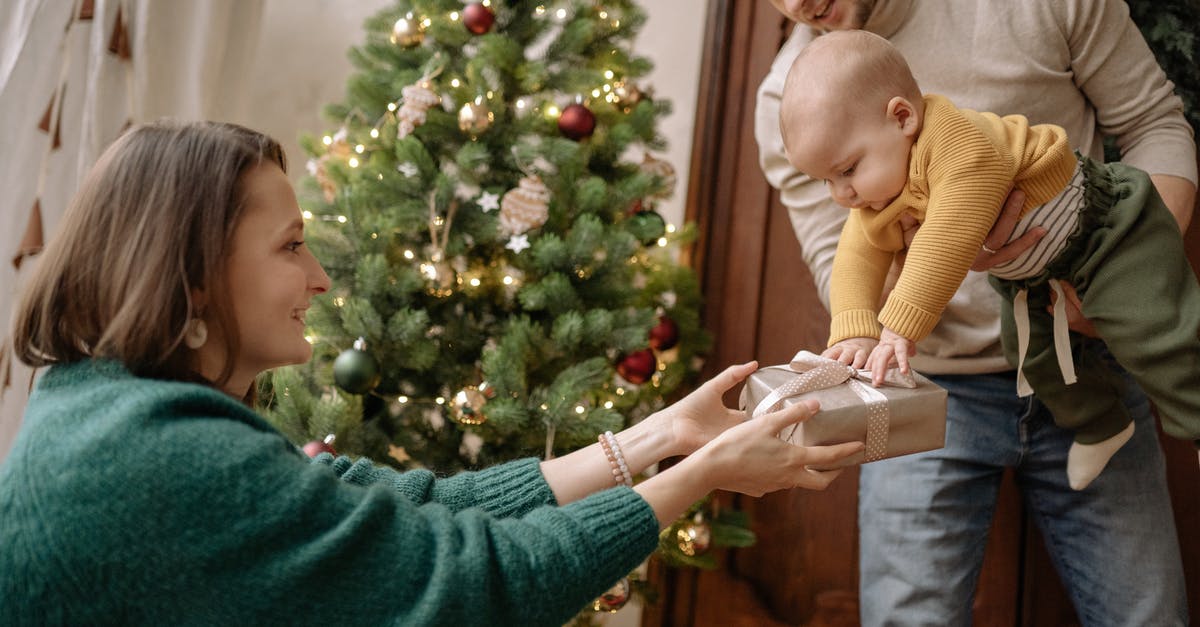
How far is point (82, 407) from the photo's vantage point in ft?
3.09

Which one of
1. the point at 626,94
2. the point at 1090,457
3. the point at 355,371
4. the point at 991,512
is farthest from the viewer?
the point at 626,94

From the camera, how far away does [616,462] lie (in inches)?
54.7

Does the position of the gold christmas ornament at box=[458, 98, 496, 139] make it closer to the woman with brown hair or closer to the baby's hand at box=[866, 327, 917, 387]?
the woman with brown hair

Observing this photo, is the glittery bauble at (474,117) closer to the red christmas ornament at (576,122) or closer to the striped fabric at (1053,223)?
the red christmas ornament at (576,122)

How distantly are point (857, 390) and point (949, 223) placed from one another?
24 cm

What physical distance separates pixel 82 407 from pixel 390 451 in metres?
1.13

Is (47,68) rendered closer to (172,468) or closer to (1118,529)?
(172,468)

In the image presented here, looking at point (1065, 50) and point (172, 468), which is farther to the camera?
point (1065, 50)

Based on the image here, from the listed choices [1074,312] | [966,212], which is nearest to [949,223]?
[966,212]

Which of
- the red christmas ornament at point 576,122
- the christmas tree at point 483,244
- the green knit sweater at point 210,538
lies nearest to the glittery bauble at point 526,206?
the christmas tree at point 483,244

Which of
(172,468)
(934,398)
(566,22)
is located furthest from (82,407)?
(566,22)

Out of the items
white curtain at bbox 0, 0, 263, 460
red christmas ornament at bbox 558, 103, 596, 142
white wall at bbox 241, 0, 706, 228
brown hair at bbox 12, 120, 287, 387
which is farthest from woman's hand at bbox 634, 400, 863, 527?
white wall at bbox 241, 0, 706, 228

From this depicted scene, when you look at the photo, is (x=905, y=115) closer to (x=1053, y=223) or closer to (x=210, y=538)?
(x=1053, y=223)

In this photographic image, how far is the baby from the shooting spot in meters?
1.21
